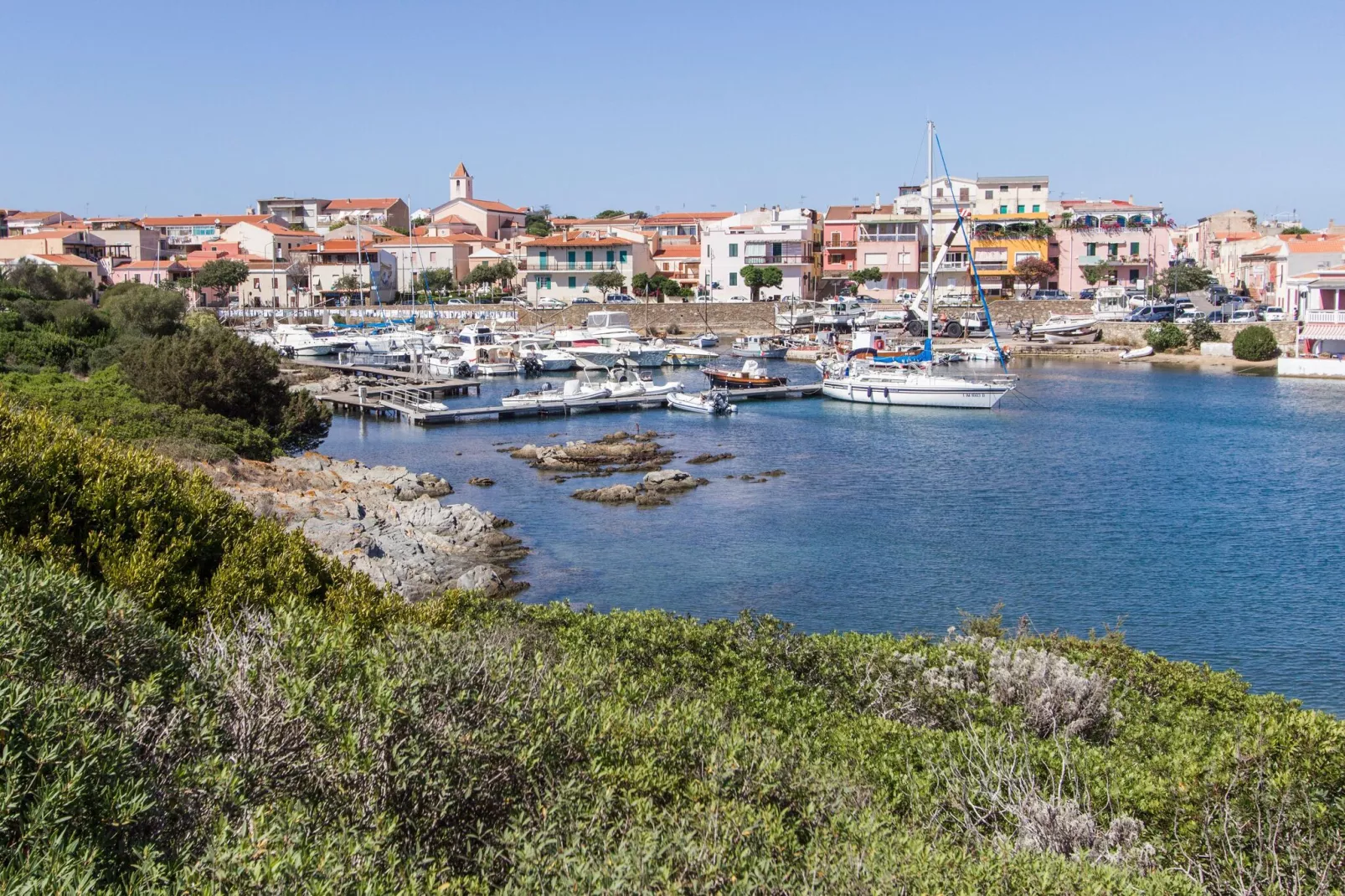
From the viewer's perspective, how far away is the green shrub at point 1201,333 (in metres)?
62.7

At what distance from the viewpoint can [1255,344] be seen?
2304 inches

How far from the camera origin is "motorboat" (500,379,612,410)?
147ft

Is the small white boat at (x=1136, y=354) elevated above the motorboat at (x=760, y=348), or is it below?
below

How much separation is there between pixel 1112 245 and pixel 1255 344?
23.8 meters

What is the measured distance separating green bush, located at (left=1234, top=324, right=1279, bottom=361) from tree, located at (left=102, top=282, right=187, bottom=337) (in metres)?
50.3

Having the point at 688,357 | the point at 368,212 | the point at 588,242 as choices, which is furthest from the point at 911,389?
the point at 368,212

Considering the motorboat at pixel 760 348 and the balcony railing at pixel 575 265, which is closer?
the motorboat at pixel 760 348

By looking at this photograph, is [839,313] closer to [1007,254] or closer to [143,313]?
[1007,254]

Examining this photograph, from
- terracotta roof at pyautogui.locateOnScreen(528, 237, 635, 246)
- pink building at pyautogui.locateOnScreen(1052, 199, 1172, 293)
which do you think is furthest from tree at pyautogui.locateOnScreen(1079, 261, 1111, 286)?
terracotta roof at pyautogui.locateOnScreen(528, 237, 635, 246)

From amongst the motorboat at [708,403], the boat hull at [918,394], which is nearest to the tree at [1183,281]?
the boat hull at [918,394]

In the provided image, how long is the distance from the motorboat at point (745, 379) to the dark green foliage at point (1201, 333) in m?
26.1

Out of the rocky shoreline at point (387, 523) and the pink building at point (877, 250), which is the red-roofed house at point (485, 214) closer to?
the pink building at point (877, 250)

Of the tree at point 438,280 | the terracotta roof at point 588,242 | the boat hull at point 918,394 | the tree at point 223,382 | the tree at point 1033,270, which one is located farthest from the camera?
the tree at point 438,280

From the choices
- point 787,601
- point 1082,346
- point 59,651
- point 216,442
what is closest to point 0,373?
point 216,442
